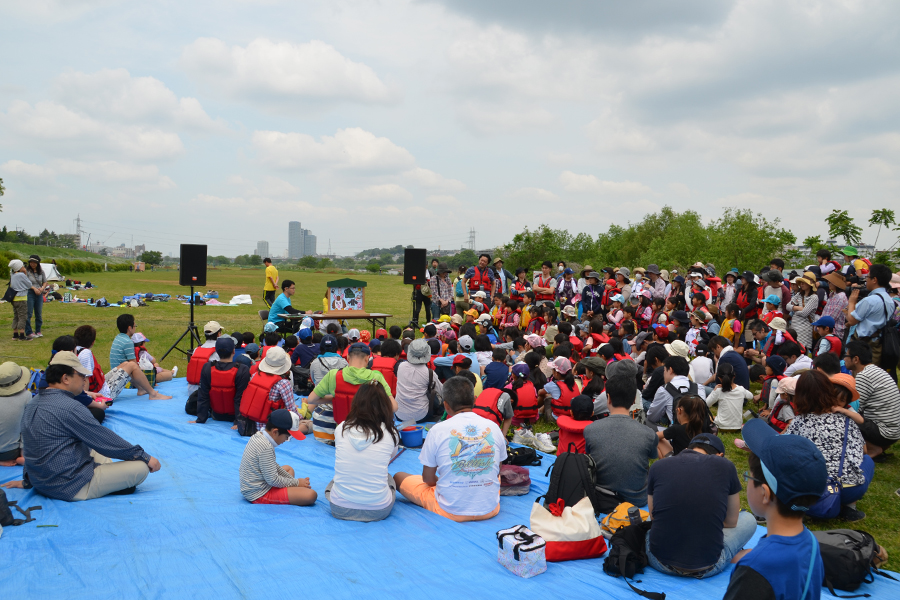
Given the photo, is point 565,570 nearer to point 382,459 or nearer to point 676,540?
point 676,540

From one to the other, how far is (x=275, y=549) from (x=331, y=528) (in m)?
0.52

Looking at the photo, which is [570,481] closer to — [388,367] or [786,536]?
[786,536]

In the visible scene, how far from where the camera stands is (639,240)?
166 ft

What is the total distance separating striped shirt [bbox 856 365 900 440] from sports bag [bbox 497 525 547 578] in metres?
4.11

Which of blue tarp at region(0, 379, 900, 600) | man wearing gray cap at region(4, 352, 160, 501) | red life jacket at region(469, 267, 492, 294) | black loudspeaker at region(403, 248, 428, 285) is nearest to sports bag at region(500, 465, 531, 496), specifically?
blue tarp at region(0, 379, 900, 600)

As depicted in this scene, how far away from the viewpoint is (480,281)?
45.6ft

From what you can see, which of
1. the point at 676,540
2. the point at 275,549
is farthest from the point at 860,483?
the point at 275,549

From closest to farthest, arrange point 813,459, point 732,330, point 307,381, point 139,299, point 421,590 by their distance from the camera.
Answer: point 813,459 → point 421,590 → point 307,381 → point 732,330 → point 139,299

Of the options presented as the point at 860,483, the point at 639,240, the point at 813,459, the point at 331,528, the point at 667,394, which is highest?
the point at 639,240

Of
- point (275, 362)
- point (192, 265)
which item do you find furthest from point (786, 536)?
point (192, 265)

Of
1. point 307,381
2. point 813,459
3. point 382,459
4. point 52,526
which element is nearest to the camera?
point 813,459

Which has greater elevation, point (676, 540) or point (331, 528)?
point (676, 540)

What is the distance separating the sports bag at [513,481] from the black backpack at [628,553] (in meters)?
1.34

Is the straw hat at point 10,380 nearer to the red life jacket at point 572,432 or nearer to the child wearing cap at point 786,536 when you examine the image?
the red life jacket at point 572,432
